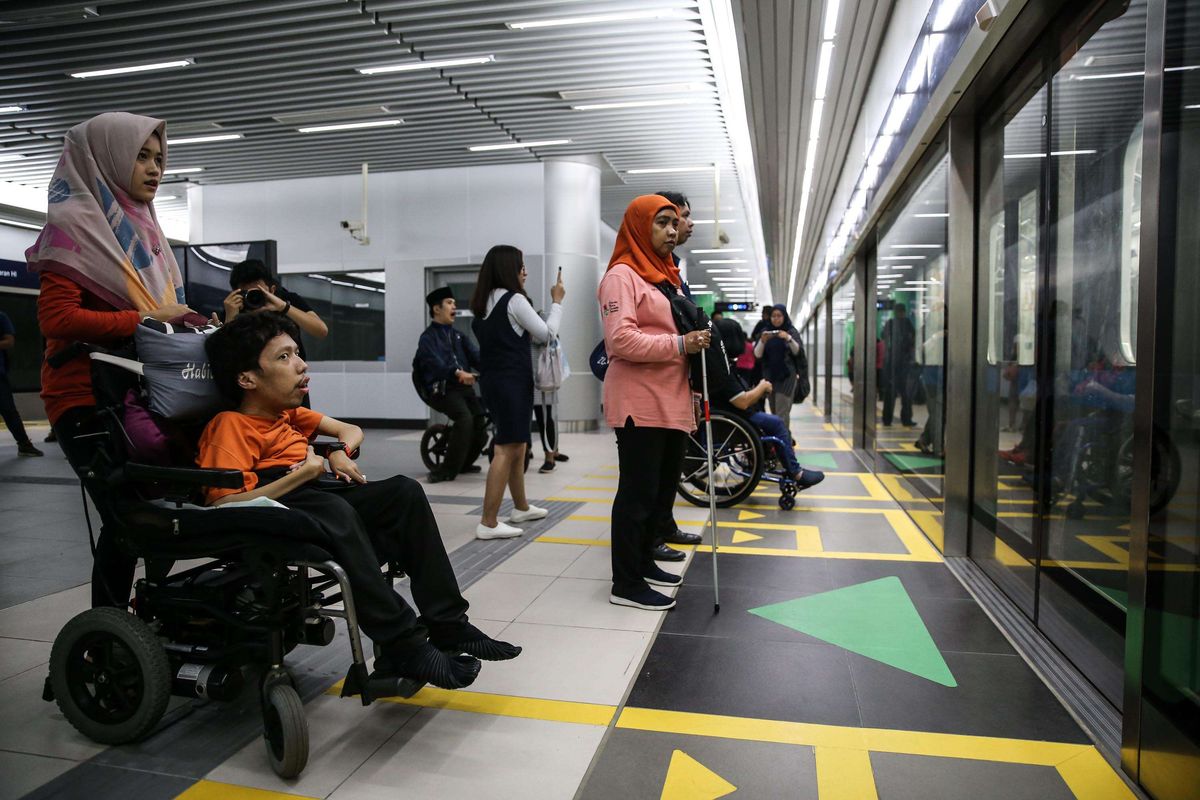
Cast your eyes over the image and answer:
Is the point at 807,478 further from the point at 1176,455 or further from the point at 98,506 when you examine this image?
the point at 98,506

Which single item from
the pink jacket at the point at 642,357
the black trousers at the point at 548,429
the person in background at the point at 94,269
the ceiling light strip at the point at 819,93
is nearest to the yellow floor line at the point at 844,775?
the pink jacket at the point at 642,357

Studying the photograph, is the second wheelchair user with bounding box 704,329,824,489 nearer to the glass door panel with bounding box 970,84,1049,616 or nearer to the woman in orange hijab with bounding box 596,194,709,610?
the glass door panel with bounding box 970,84,1049,616

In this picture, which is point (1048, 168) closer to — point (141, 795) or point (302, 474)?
point (302, 474)

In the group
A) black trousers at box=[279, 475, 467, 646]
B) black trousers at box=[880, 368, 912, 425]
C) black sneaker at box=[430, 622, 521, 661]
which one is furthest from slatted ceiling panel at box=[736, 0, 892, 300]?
black sneaker at box=[430, 622, 521, 661]

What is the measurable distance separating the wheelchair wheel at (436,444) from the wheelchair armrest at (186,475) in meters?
4.82

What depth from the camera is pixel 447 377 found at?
646 centimetres

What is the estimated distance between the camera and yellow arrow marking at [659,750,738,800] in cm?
177

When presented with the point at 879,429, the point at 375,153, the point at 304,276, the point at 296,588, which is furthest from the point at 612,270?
the point at 304,276

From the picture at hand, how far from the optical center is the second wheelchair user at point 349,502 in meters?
1.91

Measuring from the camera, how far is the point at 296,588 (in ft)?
6.40

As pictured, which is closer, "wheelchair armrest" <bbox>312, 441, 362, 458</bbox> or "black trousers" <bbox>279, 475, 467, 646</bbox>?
"black trousers" <bbox>279, 475, 467, 646</bbox>

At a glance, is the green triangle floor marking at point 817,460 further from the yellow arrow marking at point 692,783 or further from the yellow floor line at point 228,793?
the yellow floor line at point 228,793

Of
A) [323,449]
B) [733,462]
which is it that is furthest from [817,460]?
[323,449]

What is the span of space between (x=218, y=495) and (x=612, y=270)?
1783 millimetres
